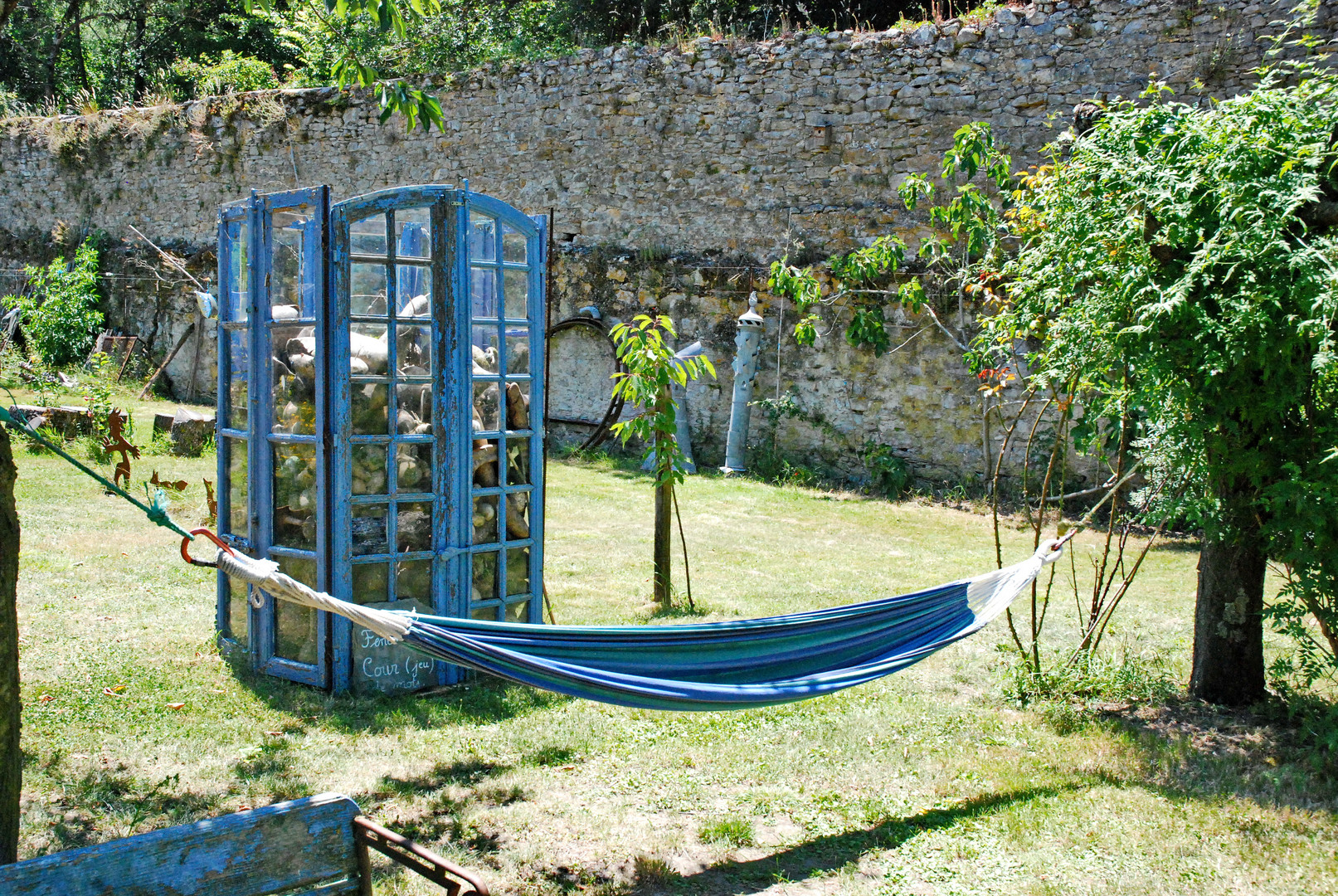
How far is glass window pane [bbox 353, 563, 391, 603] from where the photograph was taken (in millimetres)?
4227

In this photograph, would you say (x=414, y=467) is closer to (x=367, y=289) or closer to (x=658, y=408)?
(x=367, y=289)

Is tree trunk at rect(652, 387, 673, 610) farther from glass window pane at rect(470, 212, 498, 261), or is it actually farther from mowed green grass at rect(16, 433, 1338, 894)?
glass window pane at rect(470, 212, 498, 261)

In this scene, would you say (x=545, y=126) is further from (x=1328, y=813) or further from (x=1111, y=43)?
(x=1328, y=813)

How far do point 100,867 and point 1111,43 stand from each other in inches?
370

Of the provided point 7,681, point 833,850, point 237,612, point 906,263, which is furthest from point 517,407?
point 906,263

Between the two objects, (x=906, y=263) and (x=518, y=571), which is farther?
(x=906, y=263)

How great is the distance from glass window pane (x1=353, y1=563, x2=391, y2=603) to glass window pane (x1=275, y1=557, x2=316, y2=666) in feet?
0.64

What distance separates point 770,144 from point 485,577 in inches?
273

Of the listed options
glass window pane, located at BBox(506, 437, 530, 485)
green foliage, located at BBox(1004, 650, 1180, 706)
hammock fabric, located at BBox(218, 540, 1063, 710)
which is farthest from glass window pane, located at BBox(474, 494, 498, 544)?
green foliage, located at BBox(1004, 650, 1180, 706)

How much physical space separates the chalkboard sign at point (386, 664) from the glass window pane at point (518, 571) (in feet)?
1.43

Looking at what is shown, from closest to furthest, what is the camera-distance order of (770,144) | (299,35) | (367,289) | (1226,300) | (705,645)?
(705,645) → (1226,300) → (367,289) → (770,144) → (299,35)

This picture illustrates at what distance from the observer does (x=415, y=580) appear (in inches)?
171

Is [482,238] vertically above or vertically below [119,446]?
above

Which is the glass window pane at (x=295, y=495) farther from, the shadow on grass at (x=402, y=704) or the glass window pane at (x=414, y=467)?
the shadow on grass at (x=402, y=704)
